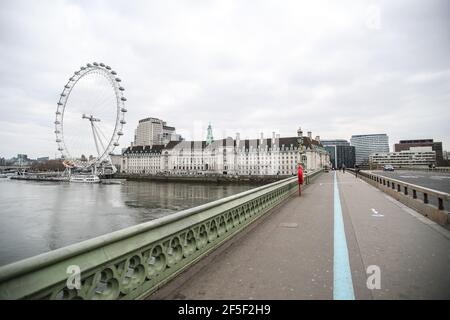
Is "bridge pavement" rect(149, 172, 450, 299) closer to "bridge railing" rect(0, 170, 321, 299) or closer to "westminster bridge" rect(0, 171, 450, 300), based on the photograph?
"westminster bridge" rect(0, 171, 450, 300)

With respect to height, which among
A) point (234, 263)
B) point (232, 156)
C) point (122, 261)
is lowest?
point (234, 263)

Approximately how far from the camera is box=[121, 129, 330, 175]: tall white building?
483 feet

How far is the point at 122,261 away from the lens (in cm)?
351

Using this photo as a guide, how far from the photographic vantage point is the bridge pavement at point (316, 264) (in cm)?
389

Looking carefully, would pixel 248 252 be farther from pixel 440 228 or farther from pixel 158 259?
pixel 440 228

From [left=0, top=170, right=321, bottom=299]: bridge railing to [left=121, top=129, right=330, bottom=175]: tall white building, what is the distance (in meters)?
135

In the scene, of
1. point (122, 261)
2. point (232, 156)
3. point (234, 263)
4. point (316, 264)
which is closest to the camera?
point (122, 261)

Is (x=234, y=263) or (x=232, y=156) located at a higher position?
(x=232, y=156)

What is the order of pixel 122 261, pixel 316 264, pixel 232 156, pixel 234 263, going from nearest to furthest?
1. pixel 122 261
2. pixel 316 264
3. pixel 234 263
4. pixel 232 156

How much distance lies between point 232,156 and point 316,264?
152 meters

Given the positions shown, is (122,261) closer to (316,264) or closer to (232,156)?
(316,264)

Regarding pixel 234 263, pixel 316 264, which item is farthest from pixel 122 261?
pixel 316 264
